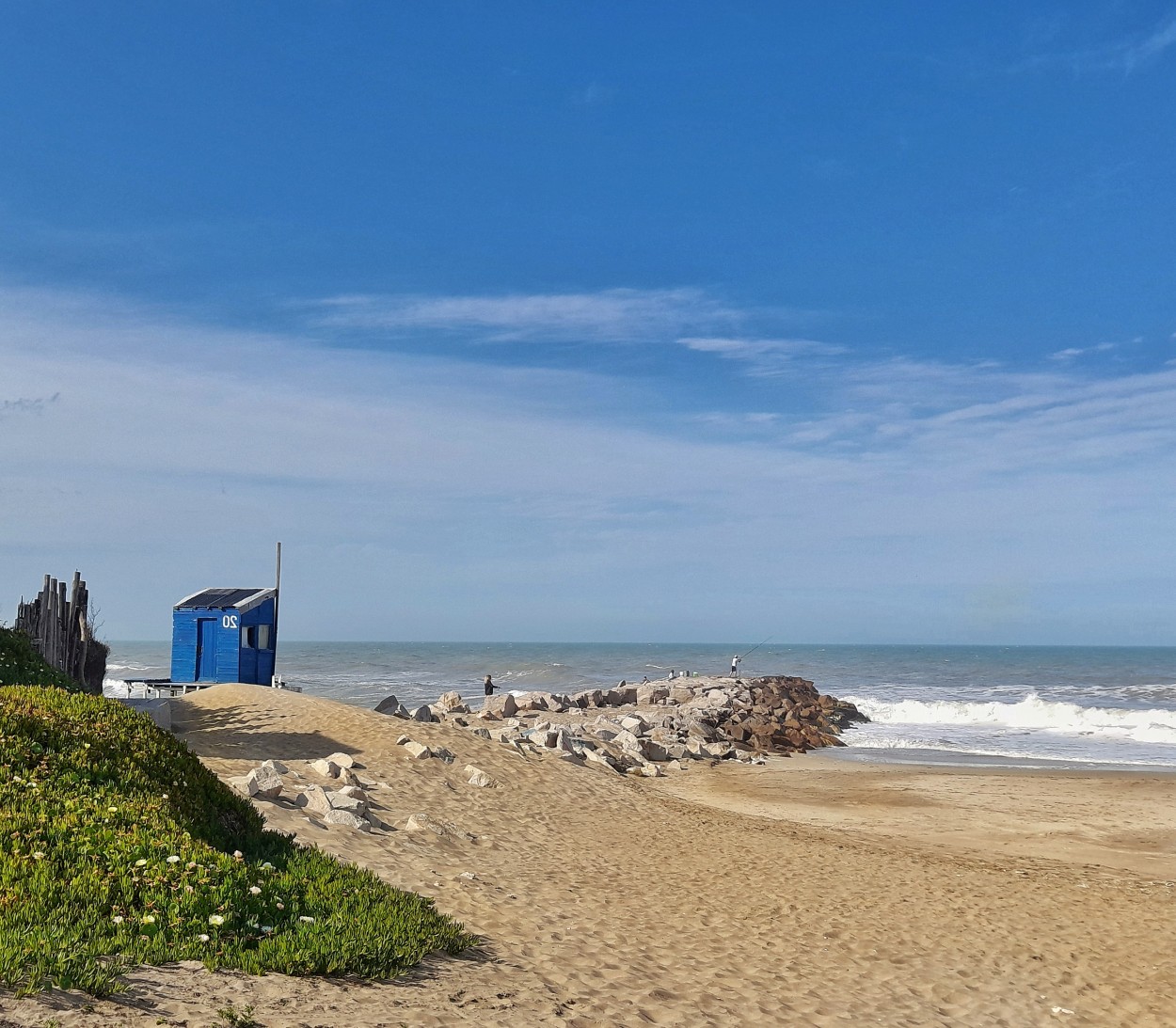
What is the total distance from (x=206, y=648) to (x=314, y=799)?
15.3 metres

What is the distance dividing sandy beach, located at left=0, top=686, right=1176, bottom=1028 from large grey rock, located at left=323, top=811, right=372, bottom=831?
0.35 m

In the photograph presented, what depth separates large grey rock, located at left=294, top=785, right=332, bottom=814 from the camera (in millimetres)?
13070

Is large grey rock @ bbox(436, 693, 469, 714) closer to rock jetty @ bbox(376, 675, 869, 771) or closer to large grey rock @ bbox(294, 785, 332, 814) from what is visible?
rock jetty @ bbox(376, 675, 869, 771)

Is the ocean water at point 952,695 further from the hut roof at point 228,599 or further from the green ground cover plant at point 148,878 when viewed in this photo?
the green ground cover plant at point 148,878

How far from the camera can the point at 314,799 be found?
529 inches

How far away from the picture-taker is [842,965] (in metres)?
10.0

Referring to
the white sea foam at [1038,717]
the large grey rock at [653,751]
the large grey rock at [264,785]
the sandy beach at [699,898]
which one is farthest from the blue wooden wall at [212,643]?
the white sea foam at [1038,717]

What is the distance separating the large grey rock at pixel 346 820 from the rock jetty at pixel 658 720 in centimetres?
545

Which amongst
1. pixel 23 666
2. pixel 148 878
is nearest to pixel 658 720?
pixel 23 666

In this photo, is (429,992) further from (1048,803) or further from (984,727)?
(984,727)

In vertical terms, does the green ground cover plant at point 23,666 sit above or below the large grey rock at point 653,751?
above

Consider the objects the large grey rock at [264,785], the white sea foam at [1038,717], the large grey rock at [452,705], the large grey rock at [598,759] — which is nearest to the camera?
the large grey rock at [264,785]

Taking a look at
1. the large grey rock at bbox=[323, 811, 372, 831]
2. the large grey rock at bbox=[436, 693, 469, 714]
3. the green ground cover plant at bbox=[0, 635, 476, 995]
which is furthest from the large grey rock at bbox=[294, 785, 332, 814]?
the large grey rock at bbox=[436, 693, 469, 714]

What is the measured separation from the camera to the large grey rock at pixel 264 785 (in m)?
12.6
